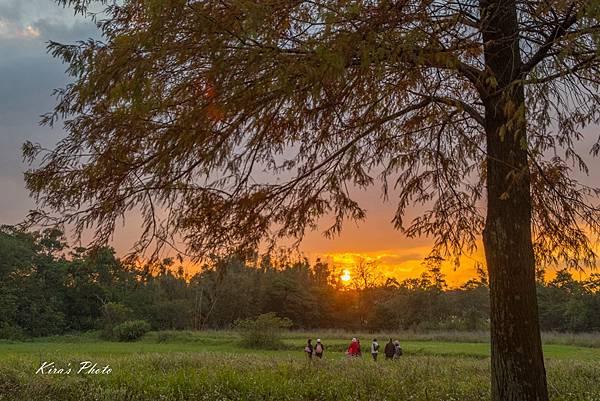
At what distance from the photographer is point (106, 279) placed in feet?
218

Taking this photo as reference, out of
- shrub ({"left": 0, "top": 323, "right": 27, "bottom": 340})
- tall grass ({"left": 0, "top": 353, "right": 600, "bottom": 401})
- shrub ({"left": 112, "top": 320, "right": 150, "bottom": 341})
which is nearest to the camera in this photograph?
tall grass ({"left": 0, "top": 353, "right": 600, "bottom": 401})

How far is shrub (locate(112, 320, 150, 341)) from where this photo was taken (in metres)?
49.7

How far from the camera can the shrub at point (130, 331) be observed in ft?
163

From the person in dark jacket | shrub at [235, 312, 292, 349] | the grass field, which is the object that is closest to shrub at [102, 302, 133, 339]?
shrub at [235, 312, 292, 349]

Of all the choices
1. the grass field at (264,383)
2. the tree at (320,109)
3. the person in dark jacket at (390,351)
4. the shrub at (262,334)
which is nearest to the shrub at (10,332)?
the shrub at (262,334)

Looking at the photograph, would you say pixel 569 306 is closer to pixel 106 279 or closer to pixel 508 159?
pixel 106 279

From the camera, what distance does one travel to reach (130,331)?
49.8 meters

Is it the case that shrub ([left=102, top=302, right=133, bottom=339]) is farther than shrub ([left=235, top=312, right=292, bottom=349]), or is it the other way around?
shrub ([left=102, top=302, right=133, bottom=339])

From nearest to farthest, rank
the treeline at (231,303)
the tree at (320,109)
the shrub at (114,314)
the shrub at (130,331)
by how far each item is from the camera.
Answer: the tree at (320,109), the shrub at (130,331), the shrub at (114,314), the treeline at (231,303)

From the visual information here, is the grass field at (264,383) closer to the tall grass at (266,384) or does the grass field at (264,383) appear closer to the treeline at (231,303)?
the tall grass at (266,384)

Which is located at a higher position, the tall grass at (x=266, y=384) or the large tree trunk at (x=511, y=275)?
the large tree trunk at (x=511, y=275)

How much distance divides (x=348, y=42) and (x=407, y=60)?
0.92m

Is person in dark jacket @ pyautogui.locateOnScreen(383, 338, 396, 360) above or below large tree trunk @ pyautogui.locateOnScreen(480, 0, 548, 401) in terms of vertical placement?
below

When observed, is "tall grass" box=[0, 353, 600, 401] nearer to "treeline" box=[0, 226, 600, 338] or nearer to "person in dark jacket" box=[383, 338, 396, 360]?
"person in dark jacket" box=[383, 338, 396, 360]
